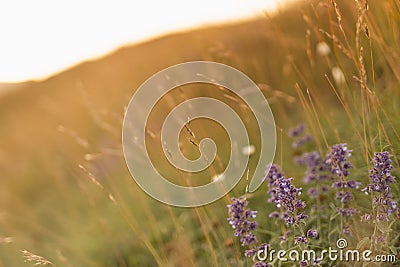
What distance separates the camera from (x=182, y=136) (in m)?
4.42

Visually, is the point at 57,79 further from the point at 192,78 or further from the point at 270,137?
the point at 270,137

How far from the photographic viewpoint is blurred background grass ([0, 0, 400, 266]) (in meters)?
2.22

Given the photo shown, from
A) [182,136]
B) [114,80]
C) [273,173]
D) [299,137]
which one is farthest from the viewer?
[114,80]

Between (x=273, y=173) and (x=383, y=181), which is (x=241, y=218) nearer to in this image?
(x=273, y=173)

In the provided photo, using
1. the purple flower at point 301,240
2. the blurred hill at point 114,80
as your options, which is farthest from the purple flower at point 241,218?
the blurred hill at point 114,80

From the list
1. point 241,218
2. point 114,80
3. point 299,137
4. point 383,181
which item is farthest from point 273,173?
point 114,80

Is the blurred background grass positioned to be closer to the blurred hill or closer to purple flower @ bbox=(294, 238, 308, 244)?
the blurred hill

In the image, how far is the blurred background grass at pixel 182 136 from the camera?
7.30 feet

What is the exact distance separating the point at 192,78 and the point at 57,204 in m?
2.02

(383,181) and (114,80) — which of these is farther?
(114,80)

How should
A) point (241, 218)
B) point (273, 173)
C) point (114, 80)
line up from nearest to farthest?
point (241, 218) < point (273, 173) < point (114, 80)

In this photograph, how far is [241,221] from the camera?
1.74m

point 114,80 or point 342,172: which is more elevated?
point 114,80

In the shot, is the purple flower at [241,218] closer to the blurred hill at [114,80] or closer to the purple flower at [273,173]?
the purple flower at [273,173]
